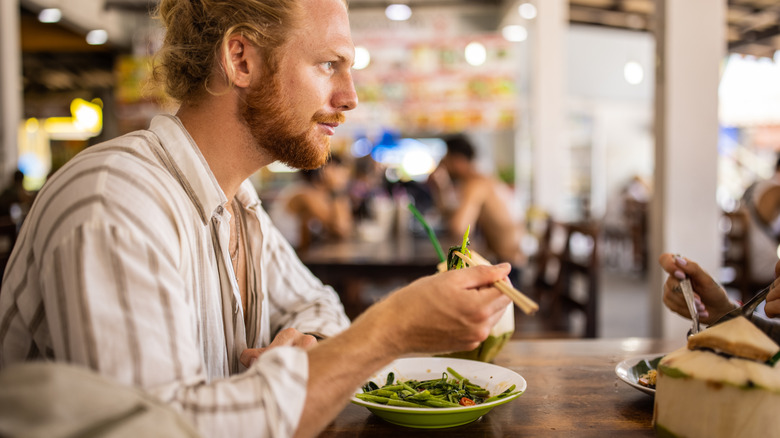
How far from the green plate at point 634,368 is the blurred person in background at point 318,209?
3931 millimetres

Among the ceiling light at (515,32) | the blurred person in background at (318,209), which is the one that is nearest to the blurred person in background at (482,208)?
the blurred person in background at (318,209)

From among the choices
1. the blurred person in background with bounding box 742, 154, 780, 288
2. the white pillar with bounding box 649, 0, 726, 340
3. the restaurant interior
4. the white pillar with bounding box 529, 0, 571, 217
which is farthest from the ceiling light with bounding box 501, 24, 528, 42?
the white pillar with bounding box 649, 0, 726, 340

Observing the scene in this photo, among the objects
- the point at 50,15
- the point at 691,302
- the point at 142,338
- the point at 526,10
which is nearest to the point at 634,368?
the point at 691,302

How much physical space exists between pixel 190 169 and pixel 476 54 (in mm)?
7192

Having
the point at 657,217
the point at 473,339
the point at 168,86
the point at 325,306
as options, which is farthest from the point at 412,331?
the point at 657,217

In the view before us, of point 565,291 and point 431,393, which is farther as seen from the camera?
point 565,291

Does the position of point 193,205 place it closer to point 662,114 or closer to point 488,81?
point 662,114

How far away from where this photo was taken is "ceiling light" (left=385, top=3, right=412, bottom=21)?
830cm

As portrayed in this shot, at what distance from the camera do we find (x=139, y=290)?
0.85 m

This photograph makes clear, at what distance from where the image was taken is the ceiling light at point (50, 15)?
7.71 metres

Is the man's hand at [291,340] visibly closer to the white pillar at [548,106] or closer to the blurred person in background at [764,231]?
the blurred person in background at [764,231]

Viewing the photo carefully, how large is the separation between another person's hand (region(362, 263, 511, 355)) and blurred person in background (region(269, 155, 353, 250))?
4.16 metres

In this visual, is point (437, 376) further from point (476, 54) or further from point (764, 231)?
point (476, 54)

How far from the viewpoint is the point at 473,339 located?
965mm
